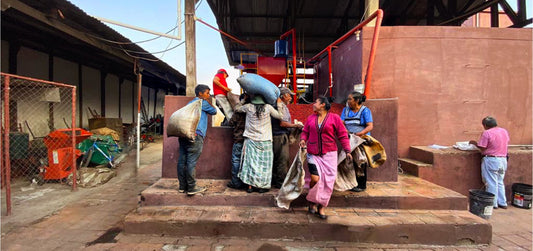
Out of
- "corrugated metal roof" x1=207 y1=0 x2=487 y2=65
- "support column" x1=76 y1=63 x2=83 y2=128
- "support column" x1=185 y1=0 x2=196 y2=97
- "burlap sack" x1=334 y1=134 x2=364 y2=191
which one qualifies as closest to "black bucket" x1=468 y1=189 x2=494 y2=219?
"burlap sack" x1=334 y1=134 x2=364 y2=191

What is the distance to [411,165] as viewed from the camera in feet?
14.9

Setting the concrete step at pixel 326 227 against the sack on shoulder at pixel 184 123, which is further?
the sack on shoulder at pixel 184 123

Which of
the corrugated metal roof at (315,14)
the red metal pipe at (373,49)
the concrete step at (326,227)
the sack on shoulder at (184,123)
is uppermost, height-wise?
the corrugated metal roof at (315,14)

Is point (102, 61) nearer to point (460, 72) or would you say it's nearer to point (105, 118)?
point (105, 118)

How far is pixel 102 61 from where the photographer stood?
9484 mm

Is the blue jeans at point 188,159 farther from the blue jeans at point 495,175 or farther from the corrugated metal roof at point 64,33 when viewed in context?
the blue jeans at point 495,175

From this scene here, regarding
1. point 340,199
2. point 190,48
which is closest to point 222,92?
point 190,48

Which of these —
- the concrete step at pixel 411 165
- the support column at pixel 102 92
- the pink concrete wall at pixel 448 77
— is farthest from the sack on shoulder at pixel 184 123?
the support column at pixel 102 92

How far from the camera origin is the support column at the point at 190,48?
441 cm

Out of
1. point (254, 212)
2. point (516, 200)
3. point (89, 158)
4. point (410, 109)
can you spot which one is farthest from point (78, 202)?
point (516, 200)

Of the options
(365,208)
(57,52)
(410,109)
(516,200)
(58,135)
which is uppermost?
(57,52)

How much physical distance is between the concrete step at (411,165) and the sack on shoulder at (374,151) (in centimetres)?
153

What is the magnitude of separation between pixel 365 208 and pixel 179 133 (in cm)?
281

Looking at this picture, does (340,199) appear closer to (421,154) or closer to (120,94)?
(421,154)
